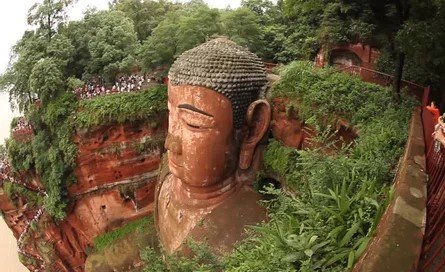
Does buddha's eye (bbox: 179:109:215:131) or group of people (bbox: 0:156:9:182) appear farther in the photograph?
group of people (bbox: 0:156:9:182)

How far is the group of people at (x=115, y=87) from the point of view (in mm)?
14164

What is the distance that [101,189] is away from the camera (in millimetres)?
14461

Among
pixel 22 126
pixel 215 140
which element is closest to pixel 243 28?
pixel 215 140

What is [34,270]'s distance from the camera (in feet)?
56.5

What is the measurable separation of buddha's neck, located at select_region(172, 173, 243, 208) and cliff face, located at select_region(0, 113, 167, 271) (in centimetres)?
445

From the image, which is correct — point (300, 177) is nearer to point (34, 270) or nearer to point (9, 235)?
point (34, 270)

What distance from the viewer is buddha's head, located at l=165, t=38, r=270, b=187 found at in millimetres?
9242

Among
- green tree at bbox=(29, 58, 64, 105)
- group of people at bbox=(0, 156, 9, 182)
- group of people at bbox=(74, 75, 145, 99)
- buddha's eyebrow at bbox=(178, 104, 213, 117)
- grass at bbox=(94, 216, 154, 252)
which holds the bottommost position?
grass at bbox=(94, 216, 154, 252)

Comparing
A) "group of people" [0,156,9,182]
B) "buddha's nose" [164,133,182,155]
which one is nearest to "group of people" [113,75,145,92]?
"buddha's nose" [164,133,182,155]

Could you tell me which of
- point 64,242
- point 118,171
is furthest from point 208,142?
point 64,242

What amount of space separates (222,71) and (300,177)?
2.85 m

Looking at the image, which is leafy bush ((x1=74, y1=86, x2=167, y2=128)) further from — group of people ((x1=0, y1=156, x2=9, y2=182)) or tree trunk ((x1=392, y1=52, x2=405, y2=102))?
tree trunk ((x1=392, y1=52, x2=405, y2=102))

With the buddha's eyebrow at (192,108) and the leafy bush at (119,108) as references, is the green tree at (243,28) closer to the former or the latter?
the leafy bush at (119,108)

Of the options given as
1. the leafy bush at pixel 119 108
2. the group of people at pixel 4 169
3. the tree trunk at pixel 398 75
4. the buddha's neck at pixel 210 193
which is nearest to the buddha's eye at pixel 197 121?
the buddha's neck at pixel 210 193
